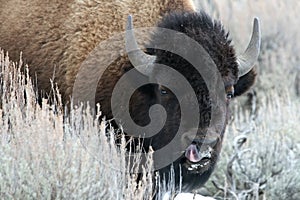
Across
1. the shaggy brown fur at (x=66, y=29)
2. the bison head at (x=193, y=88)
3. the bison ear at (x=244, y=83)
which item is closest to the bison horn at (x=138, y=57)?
the bison head at (x=193, y=88)

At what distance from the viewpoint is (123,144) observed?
4.59 m

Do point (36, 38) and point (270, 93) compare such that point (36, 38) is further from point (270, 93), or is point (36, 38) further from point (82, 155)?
point (270, 93)

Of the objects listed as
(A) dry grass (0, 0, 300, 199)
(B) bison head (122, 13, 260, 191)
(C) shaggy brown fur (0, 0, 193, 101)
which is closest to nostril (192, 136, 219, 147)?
(B) bison head (122, 13, 260, 191)

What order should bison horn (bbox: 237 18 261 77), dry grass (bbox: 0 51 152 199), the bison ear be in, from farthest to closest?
1. the bison ear
2. bison horn (bbox: 237 18 261 77)
3. dry grass (bbox: 0 51 152 199)

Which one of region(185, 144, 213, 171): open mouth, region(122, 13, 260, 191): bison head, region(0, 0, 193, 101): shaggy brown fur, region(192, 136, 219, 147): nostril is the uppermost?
region(0, 0, 193, 101): shaggy brown fur

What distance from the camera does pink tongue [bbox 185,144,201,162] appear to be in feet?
16.3

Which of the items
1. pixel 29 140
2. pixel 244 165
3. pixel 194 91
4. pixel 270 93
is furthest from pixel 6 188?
pixel 270 93

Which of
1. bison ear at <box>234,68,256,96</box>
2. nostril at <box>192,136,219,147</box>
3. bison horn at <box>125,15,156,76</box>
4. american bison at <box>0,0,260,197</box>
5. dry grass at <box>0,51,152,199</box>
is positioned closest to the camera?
dry grass at <box>0,51,152,199</box>

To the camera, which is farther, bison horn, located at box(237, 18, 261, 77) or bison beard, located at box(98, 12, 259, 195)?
bison horn, located at box(237, 18, 261, 77)

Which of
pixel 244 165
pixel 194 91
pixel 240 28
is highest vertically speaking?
pixel 240 28

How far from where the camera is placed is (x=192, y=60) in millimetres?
5176

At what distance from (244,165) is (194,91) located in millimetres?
2470

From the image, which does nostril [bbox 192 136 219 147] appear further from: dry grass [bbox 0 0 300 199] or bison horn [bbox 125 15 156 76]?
bison horn [bbox 125 15 156 76]

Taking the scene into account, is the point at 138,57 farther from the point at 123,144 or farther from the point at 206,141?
the point at 123,144
